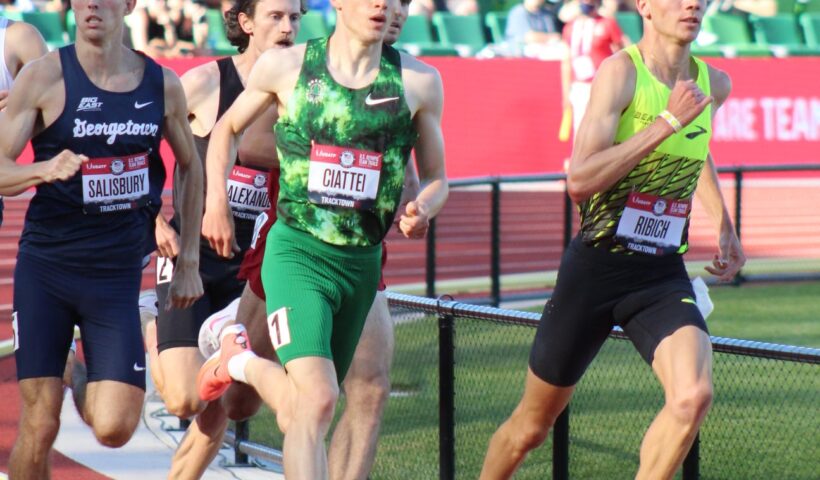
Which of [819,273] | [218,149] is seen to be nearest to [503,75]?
[819,273]

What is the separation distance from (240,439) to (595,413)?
6.51 ft

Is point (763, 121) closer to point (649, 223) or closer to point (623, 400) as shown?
point (623, 400)

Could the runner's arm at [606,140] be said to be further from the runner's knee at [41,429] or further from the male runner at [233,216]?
the runner's knee at [41,429]

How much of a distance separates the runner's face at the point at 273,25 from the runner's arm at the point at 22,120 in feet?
4.02

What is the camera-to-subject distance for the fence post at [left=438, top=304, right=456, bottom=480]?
6.25m

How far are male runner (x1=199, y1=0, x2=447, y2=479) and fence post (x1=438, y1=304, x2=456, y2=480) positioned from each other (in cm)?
80

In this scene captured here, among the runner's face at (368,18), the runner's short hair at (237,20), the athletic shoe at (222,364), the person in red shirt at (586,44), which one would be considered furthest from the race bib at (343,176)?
the person in red shirt at (586,44)

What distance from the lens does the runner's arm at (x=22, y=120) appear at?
17.8 ft

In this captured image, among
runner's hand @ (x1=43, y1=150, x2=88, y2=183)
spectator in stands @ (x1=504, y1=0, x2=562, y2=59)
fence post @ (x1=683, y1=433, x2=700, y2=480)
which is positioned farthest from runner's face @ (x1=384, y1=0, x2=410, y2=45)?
spectator in stands @ (x1=504, y1=0, x2=562, y2=59)

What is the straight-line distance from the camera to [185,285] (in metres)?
6.18

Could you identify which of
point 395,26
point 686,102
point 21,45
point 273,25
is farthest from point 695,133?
point 21,45

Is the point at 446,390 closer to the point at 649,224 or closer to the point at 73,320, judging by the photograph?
the point at 649,224

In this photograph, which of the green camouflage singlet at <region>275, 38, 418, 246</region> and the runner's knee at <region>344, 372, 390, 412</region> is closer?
the green camouflage singlet at <region>275, 38, 418, 246</region>

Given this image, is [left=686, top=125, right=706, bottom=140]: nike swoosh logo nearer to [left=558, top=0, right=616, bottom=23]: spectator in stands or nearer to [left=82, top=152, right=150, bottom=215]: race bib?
[left=82, top=152, right=150, bottom=215]: race bib
